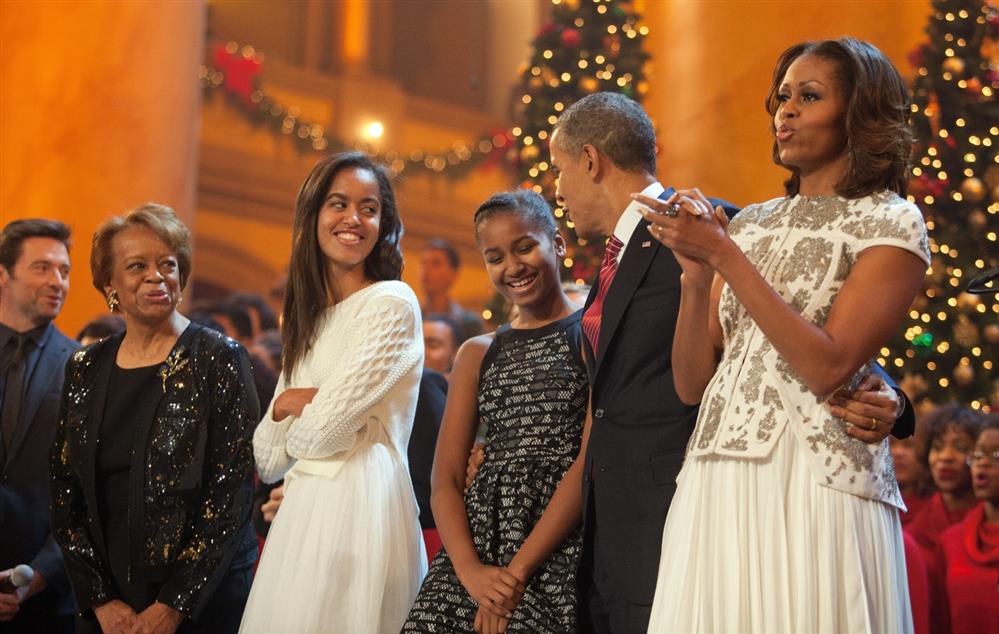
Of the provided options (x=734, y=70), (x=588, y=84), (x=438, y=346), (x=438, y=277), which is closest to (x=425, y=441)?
(x=438, y=346)

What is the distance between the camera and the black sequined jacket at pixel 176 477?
3.50 meters

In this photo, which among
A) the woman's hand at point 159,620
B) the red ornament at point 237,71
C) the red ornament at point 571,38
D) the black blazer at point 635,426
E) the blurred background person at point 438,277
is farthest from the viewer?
the red ornament at point 237,71

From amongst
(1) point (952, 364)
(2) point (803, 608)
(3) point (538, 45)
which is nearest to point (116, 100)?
(3) point (538, 45)

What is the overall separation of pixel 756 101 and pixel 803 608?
5.14 m

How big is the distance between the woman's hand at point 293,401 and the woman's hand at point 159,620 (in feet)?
1.97

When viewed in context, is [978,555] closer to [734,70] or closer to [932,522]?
[932,522]

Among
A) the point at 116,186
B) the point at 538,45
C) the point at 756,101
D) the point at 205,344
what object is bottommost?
the point at 205,344

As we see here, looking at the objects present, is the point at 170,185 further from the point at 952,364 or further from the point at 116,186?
the point at 952,364

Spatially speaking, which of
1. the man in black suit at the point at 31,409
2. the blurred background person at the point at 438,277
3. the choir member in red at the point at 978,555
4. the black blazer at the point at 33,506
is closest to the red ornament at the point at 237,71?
the blurred background person at the point at 438,277

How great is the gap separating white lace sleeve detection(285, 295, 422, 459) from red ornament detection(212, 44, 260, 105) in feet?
33.5

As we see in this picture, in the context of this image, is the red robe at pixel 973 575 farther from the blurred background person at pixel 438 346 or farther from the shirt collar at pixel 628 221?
the shirt collar at pixel 628 221

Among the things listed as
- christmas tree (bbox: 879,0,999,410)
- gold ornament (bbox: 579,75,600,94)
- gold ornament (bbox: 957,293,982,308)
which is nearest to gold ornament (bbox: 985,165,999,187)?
christmas tree (bbox: 879,0,999,410)

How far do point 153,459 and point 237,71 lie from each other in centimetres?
1023

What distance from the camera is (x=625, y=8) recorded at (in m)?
8.38
